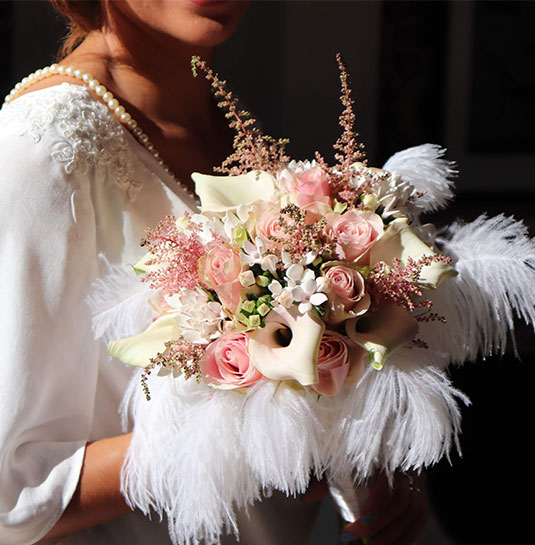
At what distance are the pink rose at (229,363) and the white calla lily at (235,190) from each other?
154mm

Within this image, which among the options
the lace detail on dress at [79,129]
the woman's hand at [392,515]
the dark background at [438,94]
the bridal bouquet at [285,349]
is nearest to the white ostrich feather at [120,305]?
the bridal bouquet at [285,349]

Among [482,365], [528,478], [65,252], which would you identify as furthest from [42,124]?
[482,365]

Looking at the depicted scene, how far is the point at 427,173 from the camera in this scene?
1067 mm

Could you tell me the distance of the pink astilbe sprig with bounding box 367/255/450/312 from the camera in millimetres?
827

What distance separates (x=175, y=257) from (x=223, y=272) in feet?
0.21

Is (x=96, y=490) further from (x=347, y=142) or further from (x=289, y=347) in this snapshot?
(x=347, y=142)

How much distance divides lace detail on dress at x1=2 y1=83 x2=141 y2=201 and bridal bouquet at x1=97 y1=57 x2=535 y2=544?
191 millimetres

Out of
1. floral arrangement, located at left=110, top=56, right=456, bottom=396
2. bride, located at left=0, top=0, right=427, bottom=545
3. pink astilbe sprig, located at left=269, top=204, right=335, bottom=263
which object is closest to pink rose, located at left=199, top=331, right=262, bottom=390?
floral arrangement, located at left=110, top=56, right=456, bottom=396

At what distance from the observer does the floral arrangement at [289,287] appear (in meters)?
0.81

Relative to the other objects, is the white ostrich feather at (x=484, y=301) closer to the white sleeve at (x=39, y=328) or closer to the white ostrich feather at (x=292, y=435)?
the white ostrich feather at (x=292, y=435)

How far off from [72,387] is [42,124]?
0.34m

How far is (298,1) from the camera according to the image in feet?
13.0

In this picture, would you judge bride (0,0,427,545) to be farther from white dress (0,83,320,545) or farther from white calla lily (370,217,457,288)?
white calla lily (370,217,457,288)

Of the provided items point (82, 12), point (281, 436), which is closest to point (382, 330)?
point (281, 436)
